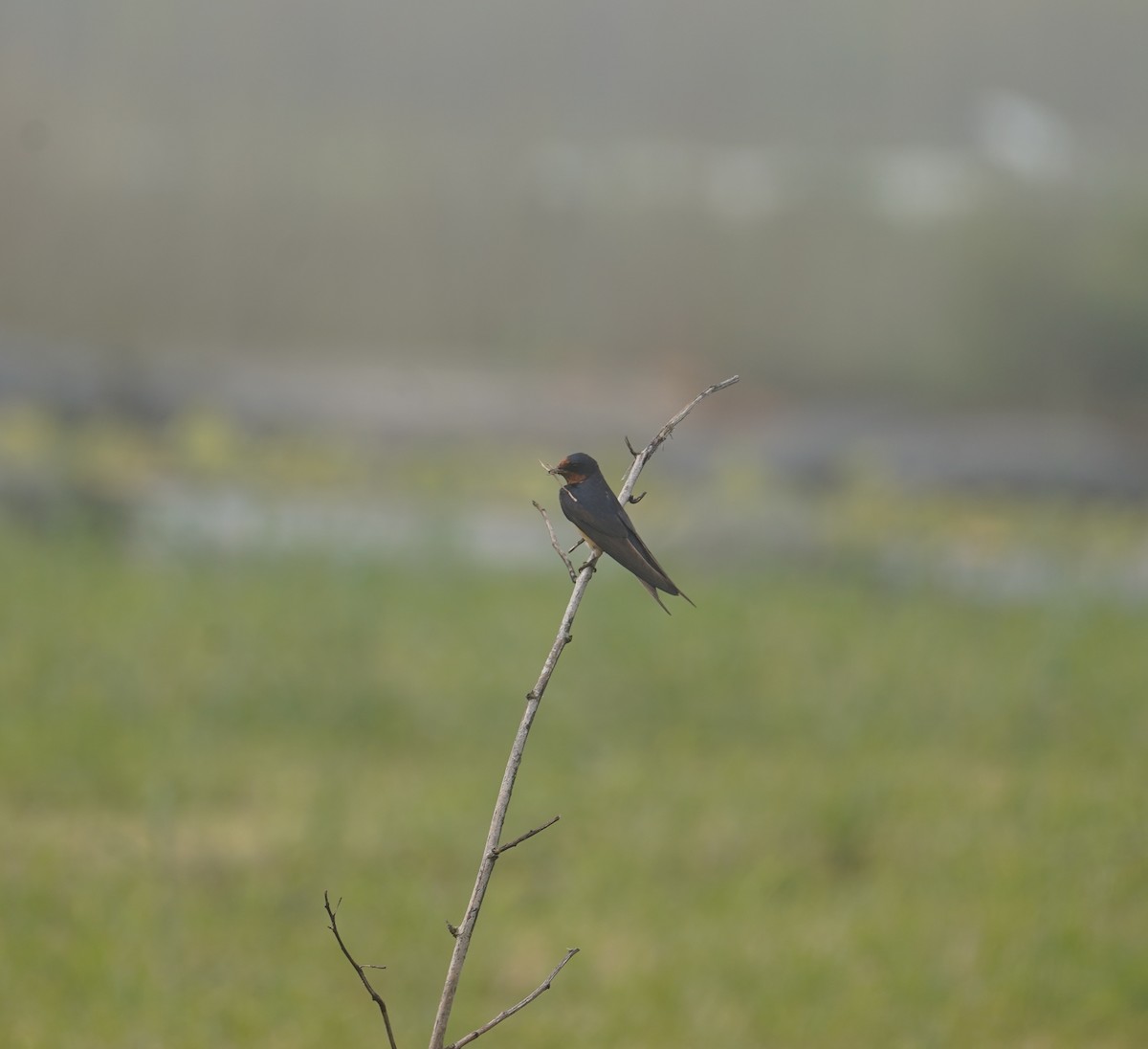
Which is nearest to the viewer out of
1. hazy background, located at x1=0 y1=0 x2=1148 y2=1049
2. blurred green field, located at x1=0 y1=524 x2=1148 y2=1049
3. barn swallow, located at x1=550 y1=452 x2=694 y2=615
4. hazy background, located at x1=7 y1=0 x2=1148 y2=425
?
barn swallow, located at x1=550 y1=452 x2=694 y2=615

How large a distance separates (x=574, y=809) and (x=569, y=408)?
7.96ft

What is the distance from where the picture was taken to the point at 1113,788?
2.72 m

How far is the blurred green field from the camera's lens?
194 cm

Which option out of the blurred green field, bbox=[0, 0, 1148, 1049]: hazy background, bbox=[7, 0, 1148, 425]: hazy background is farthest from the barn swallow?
bbox=[7, 0, 1148, 425]: hazy background

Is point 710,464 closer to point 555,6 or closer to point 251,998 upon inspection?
point 555,6

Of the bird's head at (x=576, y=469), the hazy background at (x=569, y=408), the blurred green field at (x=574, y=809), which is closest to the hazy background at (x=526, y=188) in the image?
the hazy background at (x=569, y=408)

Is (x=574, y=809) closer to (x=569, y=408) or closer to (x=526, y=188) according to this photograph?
(x=569, y=408)

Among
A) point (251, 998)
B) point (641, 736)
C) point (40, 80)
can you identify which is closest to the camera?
point (251, 998)

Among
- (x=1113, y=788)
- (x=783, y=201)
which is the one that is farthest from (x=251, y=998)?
(x=783, y=201)

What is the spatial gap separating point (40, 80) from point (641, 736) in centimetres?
354

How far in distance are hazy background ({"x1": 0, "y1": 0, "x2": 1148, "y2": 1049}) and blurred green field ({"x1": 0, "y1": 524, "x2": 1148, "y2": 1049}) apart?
0.06 feet

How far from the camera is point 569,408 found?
15.9ft

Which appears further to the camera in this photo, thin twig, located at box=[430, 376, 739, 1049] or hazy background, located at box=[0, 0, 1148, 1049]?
hazy background, located at box=[0, 0, 1148, 1049]

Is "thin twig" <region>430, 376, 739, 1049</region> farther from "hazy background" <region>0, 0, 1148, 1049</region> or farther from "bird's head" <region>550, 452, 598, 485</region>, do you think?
"hazy background" <region>0, 0, 1148, 1049</region>
